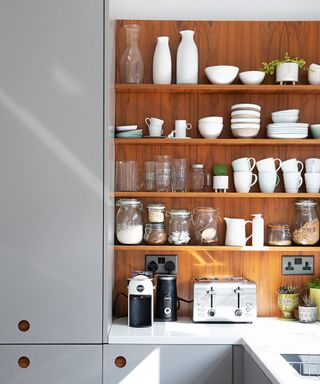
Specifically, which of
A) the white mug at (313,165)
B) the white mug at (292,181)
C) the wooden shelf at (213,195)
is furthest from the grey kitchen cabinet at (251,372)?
the white mug at (313,165)

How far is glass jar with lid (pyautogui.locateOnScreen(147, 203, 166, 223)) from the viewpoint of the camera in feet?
11.5

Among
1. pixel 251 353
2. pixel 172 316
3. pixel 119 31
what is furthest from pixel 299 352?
pixel 119 31

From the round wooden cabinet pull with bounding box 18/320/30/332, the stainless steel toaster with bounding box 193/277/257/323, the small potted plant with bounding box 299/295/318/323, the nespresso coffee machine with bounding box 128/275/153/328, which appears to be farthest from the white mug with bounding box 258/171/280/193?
the round wooden cabinet pull with bounding box 18/320/30/332

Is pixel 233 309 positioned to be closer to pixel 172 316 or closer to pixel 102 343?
pixel 172 316

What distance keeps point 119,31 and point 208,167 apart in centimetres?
86

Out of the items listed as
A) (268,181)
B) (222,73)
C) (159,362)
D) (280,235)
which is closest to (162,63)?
(222,73)

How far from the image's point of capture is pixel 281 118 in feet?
11.6

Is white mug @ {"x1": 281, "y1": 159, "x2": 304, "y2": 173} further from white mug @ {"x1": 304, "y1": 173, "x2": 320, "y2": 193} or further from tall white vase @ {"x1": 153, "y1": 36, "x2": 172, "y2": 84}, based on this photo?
tall white vase @ {"x1": 153, "y1": 36, "x2": 172, "y2": 84}

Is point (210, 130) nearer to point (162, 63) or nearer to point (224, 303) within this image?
point (162, 63)

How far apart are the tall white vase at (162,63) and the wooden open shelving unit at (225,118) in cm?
13

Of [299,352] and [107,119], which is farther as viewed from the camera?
[107,119]

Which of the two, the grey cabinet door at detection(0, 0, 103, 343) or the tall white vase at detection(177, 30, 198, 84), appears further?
the tall white vase at detection(177, 30, 198, 84)

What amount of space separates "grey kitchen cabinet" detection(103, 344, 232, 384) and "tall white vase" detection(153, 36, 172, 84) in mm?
1333

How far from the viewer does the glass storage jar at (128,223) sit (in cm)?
347
